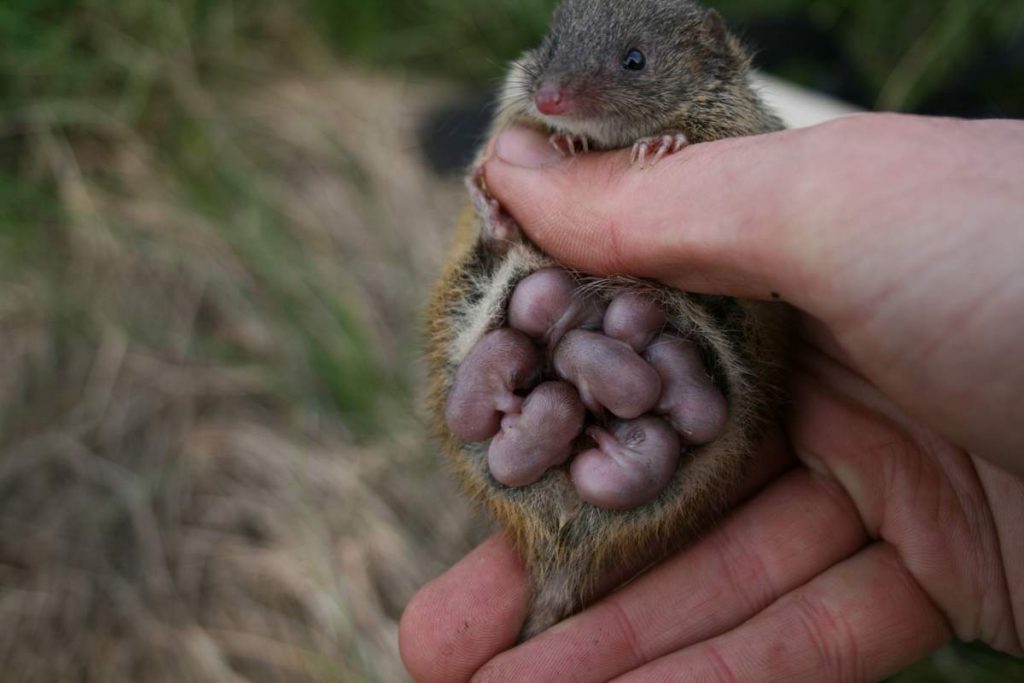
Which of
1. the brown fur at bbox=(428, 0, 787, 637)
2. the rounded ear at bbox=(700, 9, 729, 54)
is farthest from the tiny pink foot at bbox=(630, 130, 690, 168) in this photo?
the rounded ear at bbox=(700, 9, 729, 54)

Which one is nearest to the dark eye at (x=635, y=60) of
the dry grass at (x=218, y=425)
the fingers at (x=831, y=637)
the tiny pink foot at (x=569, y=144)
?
the tiny pink foot at (x=569, y=144)

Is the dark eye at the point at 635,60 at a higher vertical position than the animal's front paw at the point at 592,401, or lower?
higher

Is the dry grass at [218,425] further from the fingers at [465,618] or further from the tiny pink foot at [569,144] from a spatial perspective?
the tiny pink foot at [569,144]

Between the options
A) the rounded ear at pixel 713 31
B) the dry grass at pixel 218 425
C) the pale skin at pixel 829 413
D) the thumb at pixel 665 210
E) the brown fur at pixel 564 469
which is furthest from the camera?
the dry grass at pixel 218 425

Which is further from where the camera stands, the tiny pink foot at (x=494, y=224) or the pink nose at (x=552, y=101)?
the tiny pink foot at (x=494, y=224)

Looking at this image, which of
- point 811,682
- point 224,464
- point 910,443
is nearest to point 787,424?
point 910,443

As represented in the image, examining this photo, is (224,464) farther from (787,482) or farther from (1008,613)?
(1008,613)

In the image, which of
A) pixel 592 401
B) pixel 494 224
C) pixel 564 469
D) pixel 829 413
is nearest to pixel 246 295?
pixel 494 224
